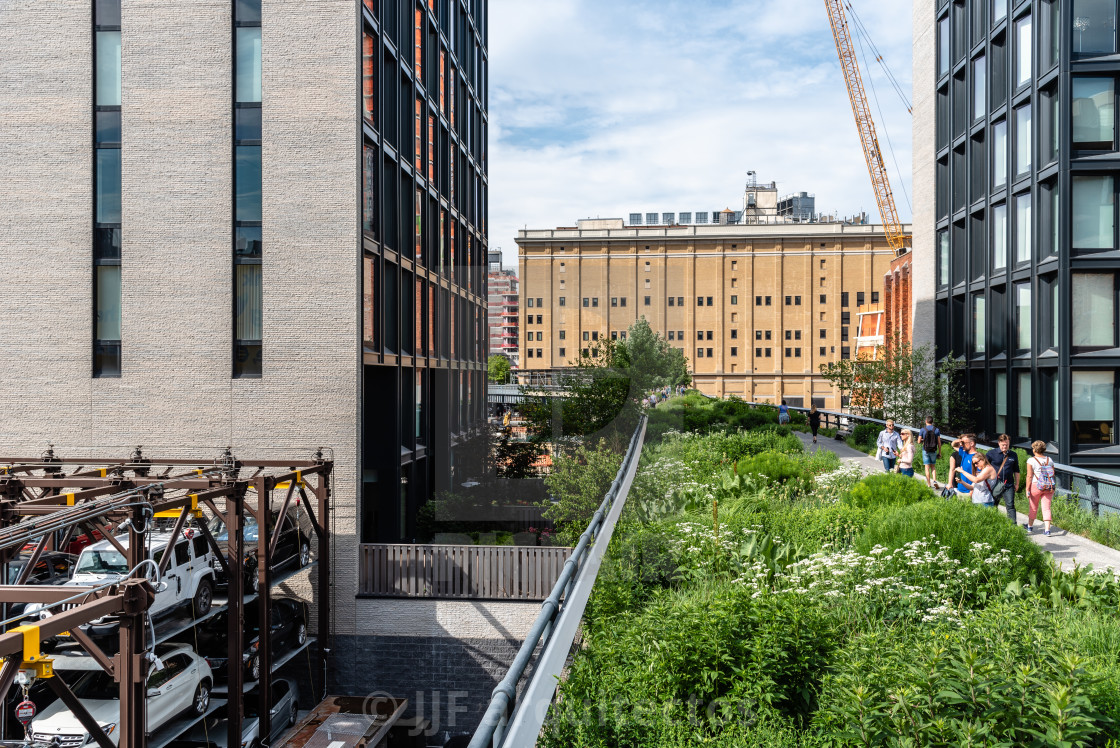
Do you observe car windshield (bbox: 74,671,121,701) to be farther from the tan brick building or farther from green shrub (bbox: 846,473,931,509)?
the tan brick building

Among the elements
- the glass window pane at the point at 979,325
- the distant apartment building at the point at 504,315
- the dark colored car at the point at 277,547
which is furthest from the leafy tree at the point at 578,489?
the distant apartment building at the point at 504,315

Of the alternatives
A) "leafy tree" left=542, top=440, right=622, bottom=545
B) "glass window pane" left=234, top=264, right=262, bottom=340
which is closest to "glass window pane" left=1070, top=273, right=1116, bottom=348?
"leafy tree" left=542, top=440, right=622, bottom=545

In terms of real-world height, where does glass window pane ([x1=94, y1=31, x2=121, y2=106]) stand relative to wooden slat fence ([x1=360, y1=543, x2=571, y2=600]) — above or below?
above

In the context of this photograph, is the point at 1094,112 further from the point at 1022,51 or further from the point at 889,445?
the point at 889,445

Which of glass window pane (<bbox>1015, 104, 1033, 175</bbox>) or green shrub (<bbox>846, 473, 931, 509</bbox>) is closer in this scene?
green shrub (<bbox>846, 473, 931, 509</bbox>)

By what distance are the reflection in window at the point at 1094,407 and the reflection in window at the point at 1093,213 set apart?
4.40 metres

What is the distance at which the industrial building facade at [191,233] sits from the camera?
1988cm

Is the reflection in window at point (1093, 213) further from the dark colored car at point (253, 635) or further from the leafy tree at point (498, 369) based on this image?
the leafy tree at point (498, 369)

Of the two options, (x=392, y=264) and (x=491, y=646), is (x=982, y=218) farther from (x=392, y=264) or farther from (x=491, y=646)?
(x=491, y=646)

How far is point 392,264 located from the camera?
23.6 m

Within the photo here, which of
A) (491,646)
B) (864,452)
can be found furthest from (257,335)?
(864,452)

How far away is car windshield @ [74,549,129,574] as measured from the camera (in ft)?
47.3

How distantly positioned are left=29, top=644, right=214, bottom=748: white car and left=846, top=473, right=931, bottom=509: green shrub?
12852 mm

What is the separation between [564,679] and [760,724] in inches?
93.3
